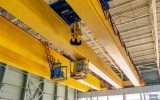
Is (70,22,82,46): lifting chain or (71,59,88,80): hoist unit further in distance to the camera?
(71,59,88,80): hoist unit

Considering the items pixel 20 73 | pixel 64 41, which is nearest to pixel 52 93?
pixel 20 73

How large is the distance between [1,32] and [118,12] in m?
3.87

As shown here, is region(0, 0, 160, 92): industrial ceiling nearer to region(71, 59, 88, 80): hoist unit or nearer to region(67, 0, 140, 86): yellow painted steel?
region(67, 0, 140, 86): yellow painted steel

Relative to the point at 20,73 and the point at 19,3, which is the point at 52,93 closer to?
the point at 20,73

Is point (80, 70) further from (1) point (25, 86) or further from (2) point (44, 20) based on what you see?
(1) point (25, 86)

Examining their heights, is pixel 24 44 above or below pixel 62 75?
above

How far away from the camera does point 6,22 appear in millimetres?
4922

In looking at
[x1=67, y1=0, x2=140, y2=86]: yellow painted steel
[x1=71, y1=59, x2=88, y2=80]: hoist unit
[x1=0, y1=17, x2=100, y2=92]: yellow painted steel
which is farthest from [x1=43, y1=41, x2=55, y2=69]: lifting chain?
[x1=67, y1=0, x2=140, y2=86]: yellow painted steel

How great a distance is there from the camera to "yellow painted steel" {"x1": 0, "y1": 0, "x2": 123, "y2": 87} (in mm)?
3527

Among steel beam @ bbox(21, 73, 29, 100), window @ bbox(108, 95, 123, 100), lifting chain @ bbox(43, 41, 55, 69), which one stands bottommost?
window @ bbox(108, 95, 123, 100)

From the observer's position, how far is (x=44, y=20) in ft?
13.6

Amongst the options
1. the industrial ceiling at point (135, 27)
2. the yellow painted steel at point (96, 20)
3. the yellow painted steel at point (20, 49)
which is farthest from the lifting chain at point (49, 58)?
the yellow painted steel at point (96, 20)

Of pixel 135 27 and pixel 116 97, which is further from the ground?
pixel 135 27

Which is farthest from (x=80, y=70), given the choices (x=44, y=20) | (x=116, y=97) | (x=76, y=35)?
(x=116, y=97)
